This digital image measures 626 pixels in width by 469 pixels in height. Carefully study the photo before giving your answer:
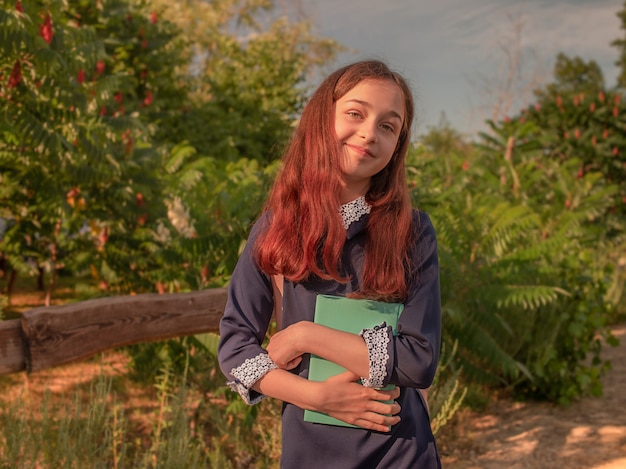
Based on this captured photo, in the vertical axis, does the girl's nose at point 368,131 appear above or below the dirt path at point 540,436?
above

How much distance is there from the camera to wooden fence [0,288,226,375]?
94.7 inches

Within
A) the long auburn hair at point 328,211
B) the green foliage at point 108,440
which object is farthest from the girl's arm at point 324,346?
the green foliage at point 108,440

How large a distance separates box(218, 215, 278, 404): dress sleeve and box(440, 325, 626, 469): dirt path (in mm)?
3018

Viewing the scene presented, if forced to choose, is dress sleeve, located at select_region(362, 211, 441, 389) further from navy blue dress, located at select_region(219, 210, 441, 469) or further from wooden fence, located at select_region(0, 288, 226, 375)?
wooden fence, located at select_region(0, 288, 226, 375)

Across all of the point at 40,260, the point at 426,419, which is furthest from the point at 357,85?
the point at 40,260

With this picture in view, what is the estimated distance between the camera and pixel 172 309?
3006 mm

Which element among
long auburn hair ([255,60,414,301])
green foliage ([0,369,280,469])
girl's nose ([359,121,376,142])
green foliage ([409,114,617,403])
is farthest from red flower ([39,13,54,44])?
girl's nose ([359,121,376,142])

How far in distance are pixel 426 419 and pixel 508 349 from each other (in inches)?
160

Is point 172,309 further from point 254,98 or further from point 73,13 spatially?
point 254,98

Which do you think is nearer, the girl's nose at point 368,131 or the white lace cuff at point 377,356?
the white lace cuff at point 377,356

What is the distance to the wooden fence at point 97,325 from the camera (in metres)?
2.40

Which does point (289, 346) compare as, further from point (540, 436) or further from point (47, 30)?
point (540, 436)

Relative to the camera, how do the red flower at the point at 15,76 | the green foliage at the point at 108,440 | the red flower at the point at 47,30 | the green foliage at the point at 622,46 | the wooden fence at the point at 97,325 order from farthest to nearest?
the green foliage at the point at 622,46 → the red flower at the point at 47,30 → the red flower at the point at 15,76 → the green foliage at the point at 108,440 → the wooden fence at the point at 97,325

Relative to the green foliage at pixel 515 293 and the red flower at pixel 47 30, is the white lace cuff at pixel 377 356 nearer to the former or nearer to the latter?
the green foliage at pixel 515 293
